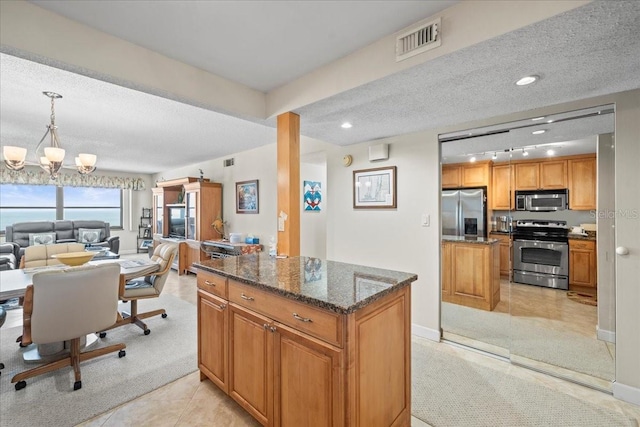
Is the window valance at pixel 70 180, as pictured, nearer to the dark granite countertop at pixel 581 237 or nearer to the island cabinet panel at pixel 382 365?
the island cabinet panel at pixel 382 365

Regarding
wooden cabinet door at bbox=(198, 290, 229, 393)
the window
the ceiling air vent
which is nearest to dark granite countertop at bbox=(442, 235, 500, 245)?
the ceiling air vent

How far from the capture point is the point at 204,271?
2137 millimetres

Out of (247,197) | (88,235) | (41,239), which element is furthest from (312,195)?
(41,239)

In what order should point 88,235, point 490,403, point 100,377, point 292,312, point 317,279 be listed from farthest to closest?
point 88,235 → point 100,377 → point 490,403 → point 317,279 → point 292,312

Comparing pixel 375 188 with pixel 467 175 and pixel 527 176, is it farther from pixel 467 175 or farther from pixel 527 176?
pixel 527 176

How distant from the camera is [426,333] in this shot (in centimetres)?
306

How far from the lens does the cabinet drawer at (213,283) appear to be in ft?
6.37

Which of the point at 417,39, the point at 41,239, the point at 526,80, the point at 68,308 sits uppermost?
the point at 417,39

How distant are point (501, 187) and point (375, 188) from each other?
4.40ft

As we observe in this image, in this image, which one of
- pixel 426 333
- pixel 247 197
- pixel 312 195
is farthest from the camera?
pixel 247 197

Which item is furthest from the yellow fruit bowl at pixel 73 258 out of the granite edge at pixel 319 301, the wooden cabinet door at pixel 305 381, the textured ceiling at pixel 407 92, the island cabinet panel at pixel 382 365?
the island cabinet panel at pixel 382 365

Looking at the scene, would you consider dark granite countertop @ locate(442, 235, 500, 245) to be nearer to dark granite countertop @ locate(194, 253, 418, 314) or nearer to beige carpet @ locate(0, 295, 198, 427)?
dark granite countertop @ locate(194, 253, 418, 314)

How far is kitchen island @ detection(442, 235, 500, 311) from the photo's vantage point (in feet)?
11.1

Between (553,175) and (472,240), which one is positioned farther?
(472,240)
